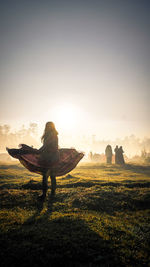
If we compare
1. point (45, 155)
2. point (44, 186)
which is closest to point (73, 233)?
point (44, 186)

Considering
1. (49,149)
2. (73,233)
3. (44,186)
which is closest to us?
(73,233)

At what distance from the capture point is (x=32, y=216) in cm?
650

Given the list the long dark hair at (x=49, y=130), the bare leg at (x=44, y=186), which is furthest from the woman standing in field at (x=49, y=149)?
the bare leg at (x=44, y=186)

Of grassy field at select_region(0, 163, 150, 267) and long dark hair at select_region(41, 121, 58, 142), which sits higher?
long dark hair at select_region(41, 121, 58, 142)

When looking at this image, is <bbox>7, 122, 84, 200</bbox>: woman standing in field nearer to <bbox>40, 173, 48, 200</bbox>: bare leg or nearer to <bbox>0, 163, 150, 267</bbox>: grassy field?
<bbox>40, 173, 48, 200</bbox>: bare leg

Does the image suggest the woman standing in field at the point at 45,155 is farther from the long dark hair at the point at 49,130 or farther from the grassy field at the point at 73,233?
the grassy field at the point at 73,233

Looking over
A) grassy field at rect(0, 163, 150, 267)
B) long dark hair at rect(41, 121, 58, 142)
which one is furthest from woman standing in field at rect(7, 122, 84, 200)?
grassy field at rect(0, 163, 150, 267)

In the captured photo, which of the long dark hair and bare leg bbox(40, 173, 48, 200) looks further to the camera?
the long dark hair

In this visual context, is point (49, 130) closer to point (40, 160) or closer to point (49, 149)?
point (49, 149)

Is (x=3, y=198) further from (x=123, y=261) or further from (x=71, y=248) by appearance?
(x=123, y=261)

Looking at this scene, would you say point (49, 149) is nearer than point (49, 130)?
Yes

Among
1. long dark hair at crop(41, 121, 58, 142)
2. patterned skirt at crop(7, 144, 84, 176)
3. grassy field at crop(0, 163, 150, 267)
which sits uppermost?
long dark hair at crop(41, 121, 58, 142)

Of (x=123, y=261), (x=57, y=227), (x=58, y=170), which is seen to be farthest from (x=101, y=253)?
(x=58, y=170)

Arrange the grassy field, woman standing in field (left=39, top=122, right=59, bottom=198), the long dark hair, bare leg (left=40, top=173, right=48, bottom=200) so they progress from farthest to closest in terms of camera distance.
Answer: the long dark hair
woman standing in field (left=39, top=122, right=59, bottom=198)
bare leg (left=40, top=173, right=48, bottom=200)
the grassy field
